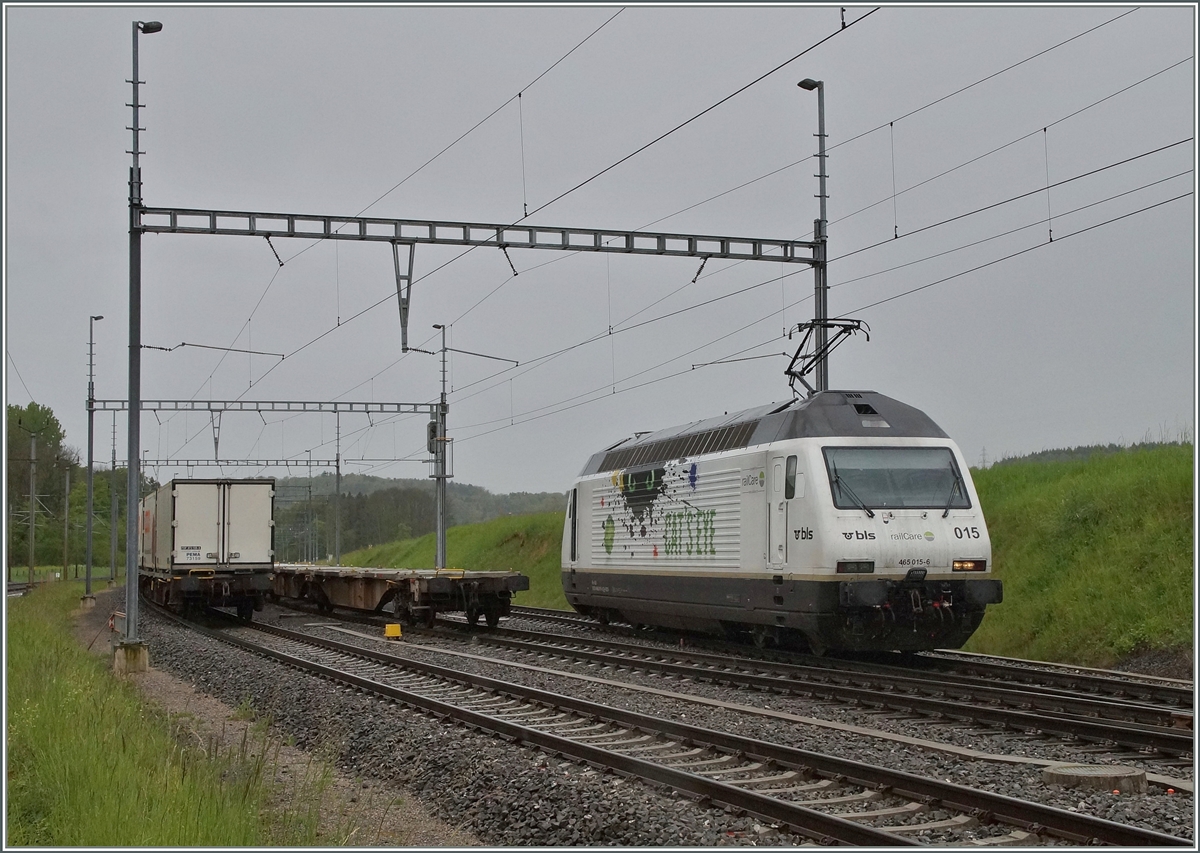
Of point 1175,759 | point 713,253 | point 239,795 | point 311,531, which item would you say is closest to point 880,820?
point 1175,759

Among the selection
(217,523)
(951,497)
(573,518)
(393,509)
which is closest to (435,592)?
(573,518)

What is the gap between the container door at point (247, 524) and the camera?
2808 centimetres

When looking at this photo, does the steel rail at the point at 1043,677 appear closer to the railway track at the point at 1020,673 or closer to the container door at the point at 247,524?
the railway track at the point at 1020,673

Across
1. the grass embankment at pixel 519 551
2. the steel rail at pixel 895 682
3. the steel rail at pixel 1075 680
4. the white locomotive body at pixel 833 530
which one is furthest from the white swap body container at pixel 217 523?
the steel rail at pixel 1075 680

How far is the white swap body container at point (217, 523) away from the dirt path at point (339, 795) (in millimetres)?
12961

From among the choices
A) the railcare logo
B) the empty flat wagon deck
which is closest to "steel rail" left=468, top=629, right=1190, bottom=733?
the railcare logo

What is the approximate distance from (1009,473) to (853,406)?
9.54m

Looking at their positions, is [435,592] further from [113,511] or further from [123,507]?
[123,507]

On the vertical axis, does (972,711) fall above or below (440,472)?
below

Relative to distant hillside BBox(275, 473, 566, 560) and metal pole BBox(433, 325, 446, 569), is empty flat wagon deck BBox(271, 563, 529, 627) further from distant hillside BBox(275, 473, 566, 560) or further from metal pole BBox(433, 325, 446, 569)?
distant hillside BBox(275, 473, 566, 560)

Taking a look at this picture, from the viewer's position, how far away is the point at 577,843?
7.32 meters

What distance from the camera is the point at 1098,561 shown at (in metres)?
18.4

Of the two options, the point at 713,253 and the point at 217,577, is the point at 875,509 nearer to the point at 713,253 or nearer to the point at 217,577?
the point at 713,253

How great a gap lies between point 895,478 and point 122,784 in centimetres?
1036
